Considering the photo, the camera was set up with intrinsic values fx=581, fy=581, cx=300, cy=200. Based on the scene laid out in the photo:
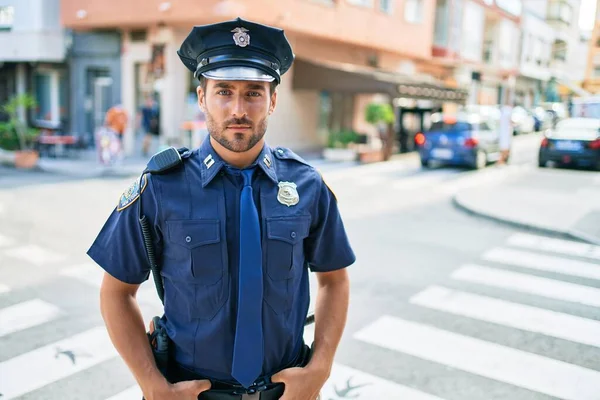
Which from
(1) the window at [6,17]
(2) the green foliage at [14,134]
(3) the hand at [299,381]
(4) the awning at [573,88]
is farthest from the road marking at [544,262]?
(4) the awning at [573,88]

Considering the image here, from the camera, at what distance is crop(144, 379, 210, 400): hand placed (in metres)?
1.83

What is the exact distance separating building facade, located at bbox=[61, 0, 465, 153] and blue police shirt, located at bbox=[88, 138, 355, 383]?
14593mm

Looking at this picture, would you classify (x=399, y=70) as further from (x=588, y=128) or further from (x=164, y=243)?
(x=164, y=243)

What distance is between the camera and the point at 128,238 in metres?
1.87

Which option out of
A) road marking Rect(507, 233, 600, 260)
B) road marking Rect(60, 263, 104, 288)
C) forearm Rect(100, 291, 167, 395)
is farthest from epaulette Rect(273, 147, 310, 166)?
road marking Rect(507, 233, 600, 260)

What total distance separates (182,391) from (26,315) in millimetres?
3835

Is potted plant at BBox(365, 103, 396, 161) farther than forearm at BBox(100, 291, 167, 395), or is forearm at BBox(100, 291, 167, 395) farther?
potted plant at BBox(365, 103, 396, 161)

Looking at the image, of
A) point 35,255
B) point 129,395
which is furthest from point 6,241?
point 129,395

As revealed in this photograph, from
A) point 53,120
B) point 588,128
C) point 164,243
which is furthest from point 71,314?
point 53,120

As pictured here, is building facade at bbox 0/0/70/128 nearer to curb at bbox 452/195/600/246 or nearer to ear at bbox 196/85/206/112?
curb at bbox 452/195/600/246

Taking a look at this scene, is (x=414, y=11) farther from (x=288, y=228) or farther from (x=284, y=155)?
(x=288, y=228)

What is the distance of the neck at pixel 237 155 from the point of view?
6.40 feet

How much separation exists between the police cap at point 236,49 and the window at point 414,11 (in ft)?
82.6

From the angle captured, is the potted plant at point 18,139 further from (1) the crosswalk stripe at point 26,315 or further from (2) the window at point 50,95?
(1) the crosswalk stripe at point 26,315
